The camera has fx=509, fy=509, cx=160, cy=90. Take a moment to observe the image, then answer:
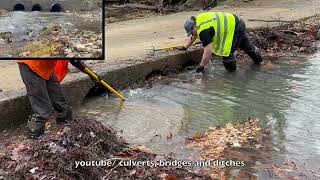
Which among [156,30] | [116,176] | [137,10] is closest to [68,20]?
[116,176]

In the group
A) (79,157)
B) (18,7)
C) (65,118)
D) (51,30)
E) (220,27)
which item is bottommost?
(65,118)

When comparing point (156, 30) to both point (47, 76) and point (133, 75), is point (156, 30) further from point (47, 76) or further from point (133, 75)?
point (47, 76)

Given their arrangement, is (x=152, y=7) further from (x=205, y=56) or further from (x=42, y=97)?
(x=42, y=97)

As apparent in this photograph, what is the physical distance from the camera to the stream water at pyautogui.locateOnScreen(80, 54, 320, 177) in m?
5.13

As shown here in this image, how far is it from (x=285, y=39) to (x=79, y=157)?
275 inches

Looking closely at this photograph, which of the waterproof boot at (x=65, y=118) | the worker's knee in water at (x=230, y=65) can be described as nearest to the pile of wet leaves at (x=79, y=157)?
the waterproof boot at (x=65, y=118)

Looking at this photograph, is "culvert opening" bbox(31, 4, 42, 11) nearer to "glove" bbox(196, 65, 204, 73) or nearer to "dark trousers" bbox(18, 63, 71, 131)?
"dark trousers" bbox(18, 63, 71, 131)

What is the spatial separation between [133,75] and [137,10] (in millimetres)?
9483

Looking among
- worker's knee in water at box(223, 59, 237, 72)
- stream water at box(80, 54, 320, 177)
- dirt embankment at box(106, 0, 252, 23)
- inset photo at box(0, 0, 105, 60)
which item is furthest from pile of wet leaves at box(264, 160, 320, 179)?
dirt embankment at box(106, 0, 252, 23)

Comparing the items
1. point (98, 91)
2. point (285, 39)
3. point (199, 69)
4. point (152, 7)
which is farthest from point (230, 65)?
point (152, 7)

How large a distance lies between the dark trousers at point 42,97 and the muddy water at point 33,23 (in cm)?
113

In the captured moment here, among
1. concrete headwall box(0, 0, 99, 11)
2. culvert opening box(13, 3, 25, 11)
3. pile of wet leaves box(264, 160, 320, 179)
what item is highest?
concrete headwall box(0, 0, 99, 11)

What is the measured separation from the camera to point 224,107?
20.9ft

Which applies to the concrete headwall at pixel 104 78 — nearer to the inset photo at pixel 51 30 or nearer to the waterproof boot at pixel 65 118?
the waterproof boot at pixel 65 118
